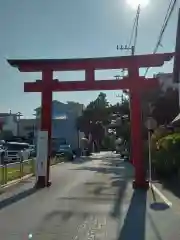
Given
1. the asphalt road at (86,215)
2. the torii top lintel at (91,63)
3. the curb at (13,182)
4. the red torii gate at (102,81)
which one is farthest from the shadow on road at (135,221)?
the torii top lintel at (91,63)

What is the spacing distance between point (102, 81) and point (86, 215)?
29.1 feet

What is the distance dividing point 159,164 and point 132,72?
191 inches

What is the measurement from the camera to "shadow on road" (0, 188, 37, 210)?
491 inches

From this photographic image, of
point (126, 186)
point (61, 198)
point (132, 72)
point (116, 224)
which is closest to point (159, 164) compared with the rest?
point (126, 186)

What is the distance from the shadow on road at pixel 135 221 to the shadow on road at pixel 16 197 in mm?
3704

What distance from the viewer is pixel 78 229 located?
342 inches

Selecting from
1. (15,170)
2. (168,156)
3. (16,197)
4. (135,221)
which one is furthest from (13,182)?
(135,221)

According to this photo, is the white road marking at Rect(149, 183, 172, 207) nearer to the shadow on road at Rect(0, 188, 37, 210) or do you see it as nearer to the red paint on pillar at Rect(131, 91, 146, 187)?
the red paint on pillar at Rect(131, 91, 146, 187)

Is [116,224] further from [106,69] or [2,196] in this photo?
[106,69]

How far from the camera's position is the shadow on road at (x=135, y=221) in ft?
26.8

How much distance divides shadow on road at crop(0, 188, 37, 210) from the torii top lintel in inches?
213

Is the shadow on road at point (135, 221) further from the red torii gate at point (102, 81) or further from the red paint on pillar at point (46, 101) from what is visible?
the red paint on pillar at point (46, 101)

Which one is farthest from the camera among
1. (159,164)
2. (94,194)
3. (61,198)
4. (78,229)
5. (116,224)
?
(159,164)

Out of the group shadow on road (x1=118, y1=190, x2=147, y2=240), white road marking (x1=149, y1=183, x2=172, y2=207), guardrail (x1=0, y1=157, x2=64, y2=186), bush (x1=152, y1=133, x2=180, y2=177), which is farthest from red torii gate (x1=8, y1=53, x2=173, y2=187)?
shadow on road (x1=118, y1=190, x2=147, y2=240)
